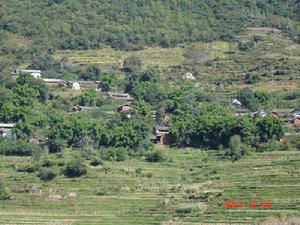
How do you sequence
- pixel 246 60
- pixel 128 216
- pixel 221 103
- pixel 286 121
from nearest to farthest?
pixel 128 216
pixel 286 121
pixel 221 103
pixel 246 60

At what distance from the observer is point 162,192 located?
159ft

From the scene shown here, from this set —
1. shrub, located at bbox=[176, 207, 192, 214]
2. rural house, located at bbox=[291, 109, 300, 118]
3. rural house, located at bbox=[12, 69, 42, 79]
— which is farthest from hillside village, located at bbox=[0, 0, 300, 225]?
rural house, located at bbox=[291, 109, 300, 118]

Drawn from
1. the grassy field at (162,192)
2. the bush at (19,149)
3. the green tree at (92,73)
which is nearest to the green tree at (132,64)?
the green tree at (92,73)

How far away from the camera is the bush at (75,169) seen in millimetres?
50688

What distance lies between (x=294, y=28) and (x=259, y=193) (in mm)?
50270

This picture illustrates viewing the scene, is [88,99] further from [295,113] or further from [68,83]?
[295,113]

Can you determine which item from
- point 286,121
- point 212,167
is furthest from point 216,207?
point 286,121

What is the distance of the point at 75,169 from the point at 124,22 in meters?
43.6

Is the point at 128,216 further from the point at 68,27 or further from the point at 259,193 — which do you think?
the point at 68,27

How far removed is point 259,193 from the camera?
46344 millimetres

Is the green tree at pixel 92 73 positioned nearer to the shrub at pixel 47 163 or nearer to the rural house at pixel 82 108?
the rural house at pixel 82 108

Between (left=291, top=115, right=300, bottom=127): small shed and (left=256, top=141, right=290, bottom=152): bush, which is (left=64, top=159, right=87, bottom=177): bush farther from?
(left=291, top=115, right=300, bottom=127): small shed

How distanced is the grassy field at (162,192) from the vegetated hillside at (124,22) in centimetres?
3372

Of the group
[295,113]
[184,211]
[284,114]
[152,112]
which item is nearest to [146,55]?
[152,112]
